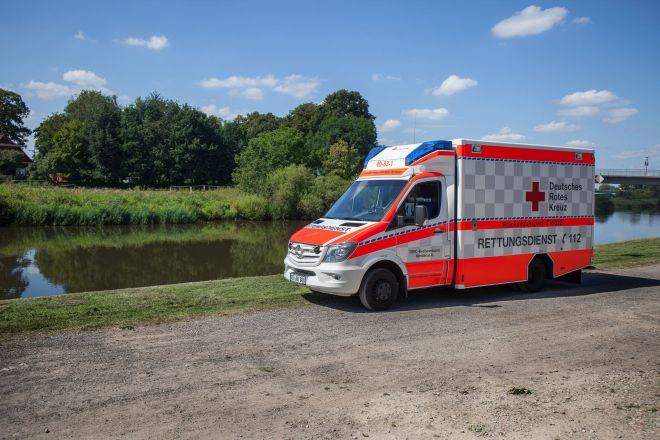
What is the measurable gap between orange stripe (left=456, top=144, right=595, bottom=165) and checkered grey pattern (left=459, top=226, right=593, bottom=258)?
4.85ft

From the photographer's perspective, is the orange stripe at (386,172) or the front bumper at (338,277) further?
the orange stripe at (386,172)

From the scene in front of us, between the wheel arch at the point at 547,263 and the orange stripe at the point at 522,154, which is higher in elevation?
the orange stripe at the point at 522,154

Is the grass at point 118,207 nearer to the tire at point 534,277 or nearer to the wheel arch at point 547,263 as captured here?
the tire at point 534,277

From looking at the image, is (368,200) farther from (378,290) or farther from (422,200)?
(378,290)

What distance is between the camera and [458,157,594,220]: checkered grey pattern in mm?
10219

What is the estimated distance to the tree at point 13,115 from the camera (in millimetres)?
91438

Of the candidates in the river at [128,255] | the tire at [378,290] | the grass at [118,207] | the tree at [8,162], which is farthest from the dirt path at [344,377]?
the tree at [8,162]

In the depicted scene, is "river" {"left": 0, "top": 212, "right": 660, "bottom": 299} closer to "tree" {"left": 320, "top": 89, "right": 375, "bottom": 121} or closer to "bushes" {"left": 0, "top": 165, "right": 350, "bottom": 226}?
"bushes" {"left": 0, "top": 165, "right": 350, "bottom": 226}

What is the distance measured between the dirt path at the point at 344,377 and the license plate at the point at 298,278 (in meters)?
0.56

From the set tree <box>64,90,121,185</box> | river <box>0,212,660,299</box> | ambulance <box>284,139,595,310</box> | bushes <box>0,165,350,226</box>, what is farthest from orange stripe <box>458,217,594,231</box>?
tree <box>64,90,121,185</box>

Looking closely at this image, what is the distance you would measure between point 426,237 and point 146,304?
5.38 metres

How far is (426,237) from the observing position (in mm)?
9836

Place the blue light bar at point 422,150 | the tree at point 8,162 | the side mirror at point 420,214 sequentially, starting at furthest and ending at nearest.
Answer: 1. the tree at point 8,162
2. the blue light bar at point 422,150
3. the side mirror at point 420,214

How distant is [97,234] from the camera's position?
34.9 metres
